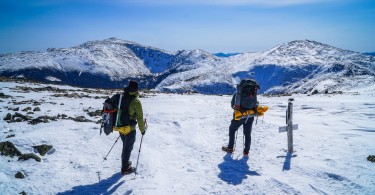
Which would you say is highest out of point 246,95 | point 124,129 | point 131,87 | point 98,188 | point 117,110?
point 131,87

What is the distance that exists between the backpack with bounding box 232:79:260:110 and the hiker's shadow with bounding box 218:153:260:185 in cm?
190

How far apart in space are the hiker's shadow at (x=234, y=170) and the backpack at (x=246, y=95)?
1901 millimetres

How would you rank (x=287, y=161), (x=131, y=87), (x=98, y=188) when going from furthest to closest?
(x=287, y=161), (x=131, y=87), (x=98, y=188)

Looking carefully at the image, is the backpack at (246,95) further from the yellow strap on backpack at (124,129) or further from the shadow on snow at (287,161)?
the yellow strap on backpack at (124,129)

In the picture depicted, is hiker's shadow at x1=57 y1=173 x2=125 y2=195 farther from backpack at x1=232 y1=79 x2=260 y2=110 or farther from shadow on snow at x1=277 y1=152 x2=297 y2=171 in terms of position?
shadow on snow at x1=277 y1=152 x2=297 y2=171

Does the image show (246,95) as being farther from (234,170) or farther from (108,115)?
(108,115)

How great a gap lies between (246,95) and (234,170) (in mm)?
2683

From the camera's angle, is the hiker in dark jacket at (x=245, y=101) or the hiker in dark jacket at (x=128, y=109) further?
the hiker in dark jacket at (x=245, y=101)

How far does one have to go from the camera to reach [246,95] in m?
10.3

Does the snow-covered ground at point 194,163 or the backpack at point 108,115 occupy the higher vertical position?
the backpack at point 108,115

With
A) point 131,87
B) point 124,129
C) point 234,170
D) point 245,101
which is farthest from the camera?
point 245,101

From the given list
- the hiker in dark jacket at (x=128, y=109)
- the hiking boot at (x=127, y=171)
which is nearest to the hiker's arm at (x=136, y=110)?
the hiker in dark jacket at (x=128, y=109)

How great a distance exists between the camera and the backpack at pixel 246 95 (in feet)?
33.3

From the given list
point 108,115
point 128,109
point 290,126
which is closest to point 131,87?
point 128,109
